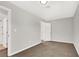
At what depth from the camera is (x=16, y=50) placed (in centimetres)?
294

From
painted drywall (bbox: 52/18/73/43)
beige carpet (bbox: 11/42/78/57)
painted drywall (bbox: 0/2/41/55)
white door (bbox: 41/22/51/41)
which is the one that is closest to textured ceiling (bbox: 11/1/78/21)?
painted drywall (bbox: 0/2/41/55)

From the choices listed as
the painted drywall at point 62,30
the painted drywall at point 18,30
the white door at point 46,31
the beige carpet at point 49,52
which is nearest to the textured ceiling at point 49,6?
the painted drywall at point 18,30

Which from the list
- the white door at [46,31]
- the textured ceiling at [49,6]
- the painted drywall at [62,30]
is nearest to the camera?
the textured ceiling at [49,6]

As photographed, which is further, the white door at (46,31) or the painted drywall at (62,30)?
the white door at (46,31)

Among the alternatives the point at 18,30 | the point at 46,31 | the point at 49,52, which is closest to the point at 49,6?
the point at 18,30

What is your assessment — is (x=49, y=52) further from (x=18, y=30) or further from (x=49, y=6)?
(x=49, y=6)

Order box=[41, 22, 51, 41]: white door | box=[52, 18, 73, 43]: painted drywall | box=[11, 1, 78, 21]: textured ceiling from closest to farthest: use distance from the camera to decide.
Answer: box=[11, 1, 78, 21]: textured ceiling < box=[52, 18, 73, 43]: painted drywall < box=[41, 22, 51, 41]: white door

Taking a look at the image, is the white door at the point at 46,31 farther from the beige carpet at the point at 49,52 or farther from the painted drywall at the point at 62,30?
the beige carpet at the point at 49,52

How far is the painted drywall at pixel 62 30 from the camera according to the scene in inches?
202

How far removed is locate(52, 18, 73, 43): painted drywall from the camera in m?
5.13

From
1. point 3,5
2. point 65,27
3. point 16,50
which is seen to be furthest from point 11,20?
point 65,27

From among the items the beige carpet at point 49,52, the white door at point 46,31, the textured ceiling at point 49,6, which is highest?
the textured ceiling at point 49,6

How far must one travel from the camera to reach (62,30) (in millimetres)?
5566

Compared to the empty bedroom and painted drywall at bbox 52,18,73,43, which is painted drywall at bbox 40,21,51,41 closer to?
the empty bedroom
